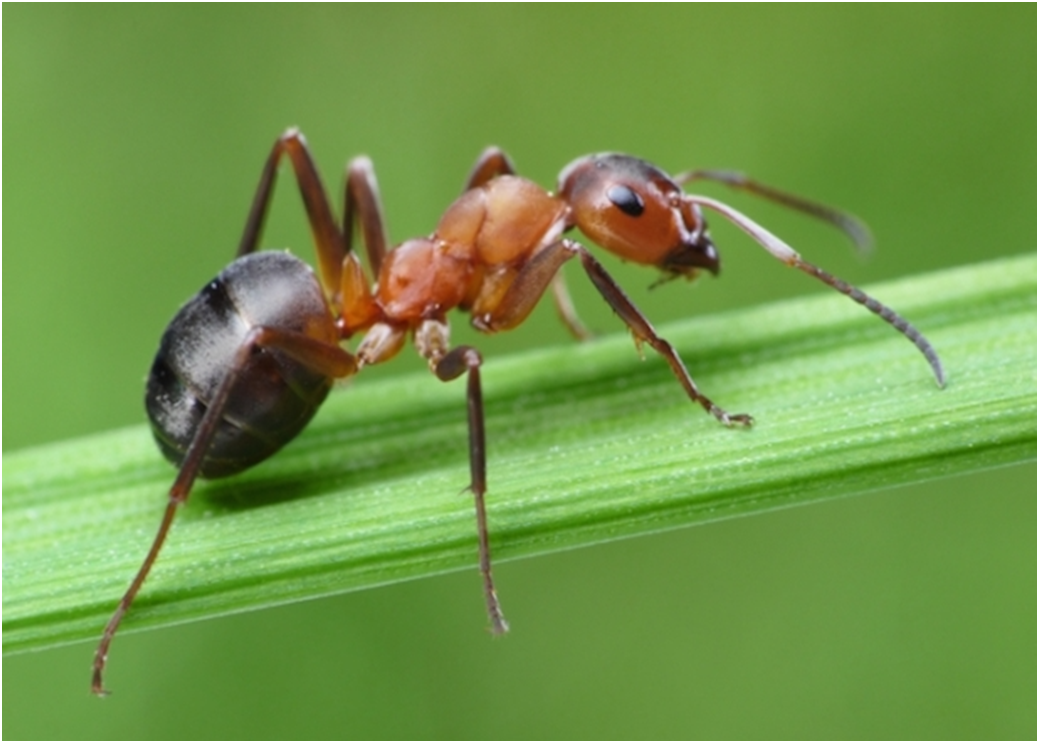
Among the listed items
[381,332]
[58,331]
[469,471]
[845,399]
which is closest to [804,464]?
[845,399]

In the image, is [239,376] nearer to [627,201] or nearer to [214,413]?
[214,413]

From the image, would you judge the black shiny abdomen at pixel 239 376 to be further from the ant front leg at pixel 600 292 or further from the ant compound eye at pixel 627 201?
the ant compound eye at pixel 627 201

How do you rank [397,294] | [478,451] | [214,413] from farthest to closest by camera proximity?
[397,294] < [214,413] < [478,451]

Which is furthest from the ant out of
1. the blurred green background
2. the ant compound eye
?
the blurred green background

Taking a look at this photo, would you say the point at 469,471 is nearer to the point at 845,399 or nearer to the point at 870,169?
the point at 845,399

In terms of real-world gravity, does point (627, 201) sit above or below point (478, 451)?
above

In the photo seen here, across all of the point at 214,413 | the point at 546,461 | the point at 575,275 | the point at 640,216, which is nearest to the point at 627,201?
the point at 640,216

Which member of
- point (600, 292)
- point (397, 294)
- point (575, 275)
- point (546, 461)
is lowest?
point (575, 275)
